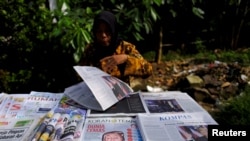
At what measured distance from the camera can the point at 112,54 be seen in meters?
1.93

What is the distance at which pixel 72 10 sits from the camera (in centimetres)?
301

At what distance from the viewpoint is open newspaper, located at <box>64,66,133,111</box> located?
1.38 m

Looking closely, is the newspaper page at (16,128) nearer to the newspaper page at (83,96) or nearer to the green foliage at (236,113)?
the newspaper page at (83,96)

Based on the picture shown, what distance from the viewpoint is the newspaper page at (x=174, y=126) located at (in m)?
1.15

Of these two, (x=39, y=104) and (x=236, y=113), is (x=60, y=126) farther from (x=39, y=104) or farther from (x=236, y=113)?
(x=236, y=113)

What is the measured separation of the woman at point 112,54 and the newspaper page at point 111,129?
1.65 ft

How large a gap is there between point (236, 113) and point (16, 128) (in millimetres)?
1767

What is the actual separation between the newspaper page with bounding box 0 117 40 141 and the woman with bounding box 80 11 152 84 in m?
0.58

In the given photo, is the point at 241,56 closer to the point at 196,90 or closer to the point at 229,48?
the point at 229,48

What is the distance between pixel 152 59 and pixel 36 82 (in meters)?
2.09

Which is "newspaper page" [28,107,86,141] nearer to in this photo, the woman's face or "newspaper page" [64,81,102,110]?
"newspaper page" [64,81,102,110]

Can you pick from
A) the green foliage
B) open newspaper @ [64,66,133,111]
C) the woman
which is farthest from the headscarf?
the green foliage

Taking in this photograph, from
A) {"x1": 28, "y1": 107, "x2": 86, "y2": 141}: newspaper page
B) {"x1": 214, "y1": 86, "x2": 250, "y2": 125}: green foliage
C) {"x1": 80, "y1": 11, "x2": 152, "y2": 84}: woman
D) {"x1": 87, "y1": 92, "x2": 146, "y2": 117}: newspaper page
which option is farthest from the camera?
{"x1": 214, "y1": 86, "x2": 250, "y2": 125}: green foliage

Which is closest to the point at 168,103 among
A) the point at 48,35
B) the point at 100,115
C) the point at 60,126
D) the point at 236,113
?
the point at 100,115
